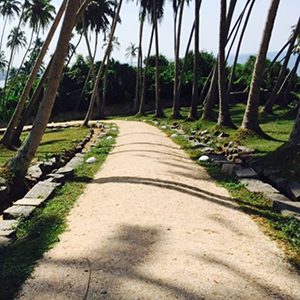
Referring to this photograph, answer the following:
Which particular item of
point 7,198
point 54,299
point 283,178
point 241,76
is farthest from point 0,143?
point 241,76

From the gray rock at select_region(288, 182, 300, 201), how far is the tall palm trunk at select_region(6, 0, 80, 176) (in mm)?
4986

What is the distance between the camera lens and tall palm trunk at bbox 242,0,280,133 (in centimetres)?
1083

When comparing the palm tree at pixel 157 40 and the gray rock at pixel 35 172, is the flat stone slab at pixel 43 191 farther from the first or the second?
the palm tree at pixel 157 40

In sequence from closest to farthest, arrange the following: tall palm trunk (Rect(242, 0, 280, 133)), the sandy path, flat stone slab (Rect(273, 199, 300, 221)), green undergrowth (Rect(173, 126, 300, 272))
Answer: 1. the sandy path
2. green undergrowth (Rect(173, 126, 300, 272))
3. flat stone slab (Rect(273, 199, 300, 221))
4. tall palm trunk (Rect(242, 0, 280, 133))

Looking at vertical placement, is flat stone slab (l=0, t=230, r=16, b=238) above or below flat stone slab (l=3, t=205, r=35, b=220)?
above

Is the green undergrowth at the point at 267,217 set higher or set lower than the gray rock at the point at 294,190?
lower

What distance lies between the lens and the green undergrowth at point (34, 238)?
3.61 meters

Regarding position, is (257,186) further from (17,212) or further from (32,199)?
(17,212)

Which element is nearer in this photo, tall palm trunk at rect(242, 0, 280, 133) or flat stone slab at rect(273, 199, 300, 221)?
flat stone slab at rect(273, 199, 300, 221)

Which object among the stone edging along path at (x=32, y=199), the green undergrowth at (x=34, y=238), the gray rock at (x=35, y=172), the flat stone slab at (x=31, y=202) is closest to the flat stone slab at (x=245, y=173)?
the green undergrowth at (x=34, y=238)

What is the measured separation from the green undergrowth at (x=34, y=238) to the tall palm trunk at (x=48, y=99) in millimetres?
1022

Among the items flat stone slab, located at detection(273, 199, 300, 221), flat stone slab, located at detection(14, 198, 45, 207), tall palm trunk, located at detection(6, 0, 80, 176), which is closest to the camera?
flat stone slab, located at detection(273, 199, 300, 221)

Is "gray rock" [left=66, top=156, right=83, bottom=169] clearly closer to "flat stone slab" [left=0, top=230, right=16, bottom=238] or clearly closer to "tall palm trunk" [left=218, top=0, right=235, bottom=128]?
"flat stone slab" [left=0, top=230, right=16, bottom=238]

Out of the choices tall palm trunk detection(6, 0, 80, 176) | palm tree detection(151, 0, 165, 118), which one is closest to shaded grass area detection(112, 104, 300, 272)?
tall palm trunk detection(6, 0, 80, 176)
